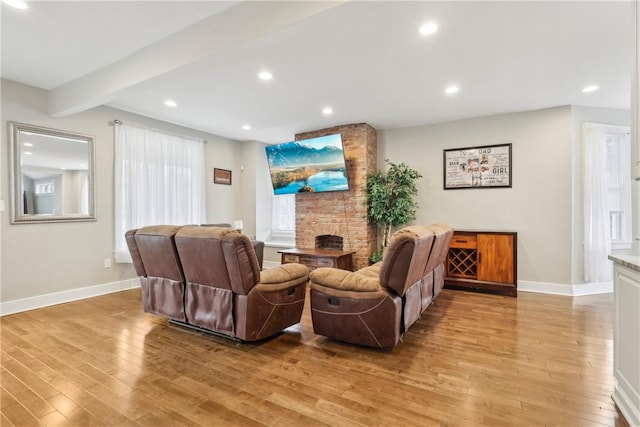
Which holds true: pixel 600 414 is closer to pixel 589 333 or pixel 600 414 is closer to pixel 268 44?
pixel 589 333

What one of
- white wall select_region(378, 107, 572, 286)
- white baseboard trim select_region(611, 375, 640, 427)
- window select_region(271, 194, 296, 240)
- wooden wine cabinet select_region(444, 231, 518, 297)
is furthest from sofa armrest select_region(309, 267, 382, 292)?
window select_region(271, 194, 296, 240)

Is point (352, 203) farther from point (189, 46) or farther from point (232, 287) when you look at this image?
point (189, 46)

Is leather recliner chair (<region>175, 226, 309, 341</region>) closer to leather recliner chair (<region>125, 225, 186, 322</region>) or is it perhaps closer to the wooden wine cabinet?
leather recliner chair (<region>125, 225, 186, 322</region>)

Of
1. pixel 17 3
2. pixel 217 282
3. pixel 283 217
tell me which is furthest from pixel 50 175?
pixel 283 217

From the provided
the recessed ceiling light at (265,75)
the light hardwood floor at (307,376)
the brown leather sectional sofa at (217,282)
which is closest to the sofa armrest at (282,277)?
the brown leather sectional sofa at (217,282)

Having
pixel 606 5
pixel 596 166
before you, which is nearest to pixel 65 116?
pixel 606 5

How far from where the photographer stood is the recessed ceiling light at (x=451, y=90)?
12.1ft

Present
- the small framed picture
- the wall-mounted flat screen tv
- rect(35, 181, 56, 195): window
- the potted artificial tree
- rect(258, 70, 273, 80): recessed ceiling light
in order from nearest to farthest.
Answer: rect(258, 70, 273, 80): recessed ceiling light → rect(35, 181, 56, 195): window → the potted artificial tree → the wall-mounted flat screen tv → the small framed picture

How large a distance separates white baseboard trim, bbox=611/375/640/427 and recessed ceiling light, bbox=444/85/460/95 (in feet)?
10.1

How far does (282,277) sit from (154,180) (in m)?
3.46

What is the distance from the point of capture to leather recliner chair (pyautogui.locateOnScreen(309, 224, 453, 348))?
7.98 ft

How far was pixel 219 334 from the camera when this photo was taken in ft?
9.44

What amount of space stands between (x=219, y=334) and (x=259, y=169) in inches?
174

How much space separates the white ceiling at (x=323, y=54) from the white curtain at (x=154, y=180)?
681 millimetres
